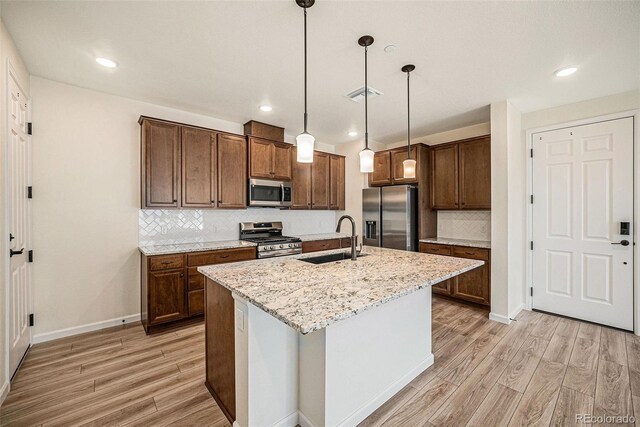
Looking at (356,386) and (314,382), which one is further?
(356,386)

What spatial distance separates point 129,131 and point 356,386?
3571 millimetres

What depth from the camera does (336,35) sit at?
6.78 feet

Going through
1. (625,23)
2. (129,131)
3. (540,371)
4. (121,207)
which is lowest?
(540,371)

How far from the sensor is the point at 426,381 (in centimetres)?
218

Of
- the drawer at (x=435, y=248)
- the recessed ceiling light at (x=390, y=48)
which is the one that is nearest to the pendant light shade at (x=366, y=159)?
the recessed ceiling light at (x=390, y=48)

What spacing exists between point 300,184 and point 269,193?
25.7 inches

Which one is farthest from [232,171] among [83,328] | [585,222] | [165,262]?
[585,222]

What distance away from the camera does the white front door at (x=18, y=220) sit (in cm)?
215

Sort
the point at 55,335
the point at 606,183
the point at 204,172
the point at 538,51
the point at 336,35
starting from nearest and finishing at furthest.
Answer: the point at 336,35 < the point at 538,51 < the point at 55,335 < the point at 606,183 < the point at 204,172

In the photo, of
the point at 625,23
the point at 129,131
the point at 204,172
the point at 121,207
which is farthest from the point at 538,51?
the point at 121,207

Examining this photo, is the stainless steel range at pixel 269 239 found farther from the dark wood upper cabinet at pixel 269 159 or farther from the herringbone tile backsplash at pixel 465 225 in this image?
the herringbone tile backsplash at pixel 465 225

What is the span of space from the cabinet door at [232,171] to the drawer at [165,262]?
895mm

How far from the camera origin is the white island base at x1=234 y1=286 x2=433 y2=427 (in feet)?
5.08

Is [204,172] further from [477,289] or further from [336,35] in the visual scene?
[477,289]
